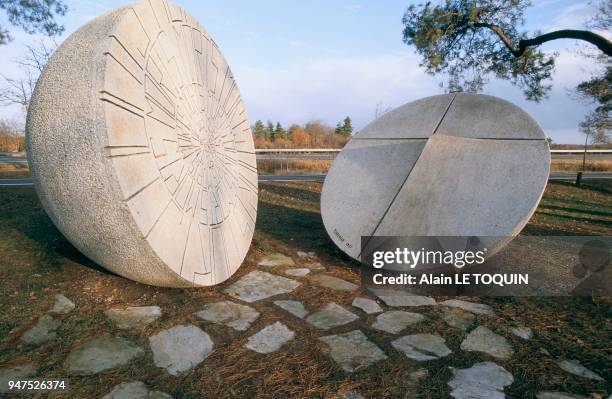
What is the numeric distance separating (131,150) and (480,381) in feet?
9.00

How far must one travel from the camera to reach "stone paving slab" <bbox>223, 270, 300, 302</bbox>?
3.32 metres

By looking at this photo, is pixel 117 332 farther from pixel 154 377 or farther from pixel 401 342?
pixel 401 342

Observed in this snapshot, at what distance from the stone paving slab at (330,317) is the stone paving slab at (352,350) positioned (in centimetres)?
17

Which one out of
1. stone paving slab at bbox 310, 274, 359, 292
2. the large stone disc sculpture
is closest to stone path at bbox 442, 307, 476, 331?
stone paving slab at bbox 310, 274, 359, 292

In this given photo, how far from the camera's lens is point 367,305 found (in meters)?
3.22

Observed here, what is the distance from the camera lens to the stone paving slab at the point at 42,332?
2363 mm

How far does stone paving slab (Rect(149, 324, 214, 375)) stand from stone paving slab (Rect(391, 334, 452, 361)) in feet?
4.38

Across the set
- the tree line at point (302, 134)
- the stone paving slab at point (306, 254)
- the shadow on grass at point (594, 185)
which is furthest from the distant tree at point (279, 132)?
the stone paving slab at point (306, 254)

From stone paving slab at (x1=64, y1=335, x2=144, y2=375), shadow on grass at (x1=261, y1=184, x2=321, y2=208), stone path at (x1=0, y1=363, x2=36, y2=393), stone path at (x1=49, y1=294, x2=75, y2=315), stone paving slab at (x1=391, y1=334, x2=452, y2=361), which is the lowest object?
stone paving slab at (x1=391, y1=334, x2=452, y2=361)

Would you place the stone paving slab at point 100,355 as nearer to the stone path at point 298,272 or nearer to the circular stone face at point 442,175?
the stone path at point 298,272

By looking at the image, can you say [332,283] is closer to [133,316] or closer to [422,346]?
[422,346]

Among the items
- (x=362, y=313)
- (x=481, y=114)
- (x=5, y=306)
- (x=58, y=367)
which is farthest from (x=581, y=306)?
(x=5, y=306)

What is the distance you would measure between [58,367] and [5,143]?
2672cm

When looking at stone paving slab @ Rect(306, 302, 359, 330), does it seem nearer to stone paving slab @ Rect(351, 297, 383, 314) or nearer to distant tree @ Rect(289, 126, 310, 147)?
stone paving slab @ Rect(351, 297, 383, 314)
